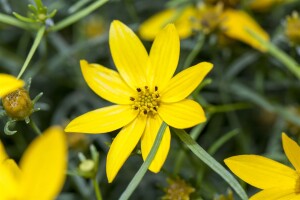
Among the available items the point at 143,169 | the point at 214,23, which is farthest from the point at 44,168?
the point at 214,23

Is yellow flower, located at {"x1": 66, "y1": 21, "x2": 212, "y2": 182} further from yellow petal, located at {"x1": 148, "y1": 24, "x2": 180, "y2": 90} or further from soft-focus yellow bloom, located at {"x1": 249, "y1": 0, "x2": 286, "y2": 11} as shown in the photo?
soft-focus yellow bloom, located at {"x1": 249, "y1": 0, "x2": 286, "y2": 11}

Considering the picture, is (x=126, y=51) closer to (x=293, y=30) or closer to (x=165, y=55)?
(x=165, y=55)

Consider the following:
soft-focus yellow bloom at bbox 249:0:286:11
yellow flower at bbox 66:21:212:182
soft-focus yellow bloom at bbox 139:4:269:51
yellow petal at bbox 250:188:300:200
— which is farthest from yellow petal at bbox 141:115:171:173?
soft-focus yellow bloom at bbox 249:0:286:11

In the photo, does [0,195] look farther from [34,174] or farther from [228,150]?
[228,150]

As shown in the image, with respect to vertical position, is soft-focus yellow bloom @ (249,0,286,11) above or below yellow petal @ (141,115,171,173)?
above

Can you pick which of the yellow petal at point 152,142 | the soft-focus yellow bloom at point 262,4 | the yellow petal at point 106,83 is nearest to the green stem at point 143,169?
the yellow petal at point 152,142

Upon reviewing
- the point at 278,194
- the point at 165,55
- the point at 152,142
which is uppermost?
the point at 165,55
